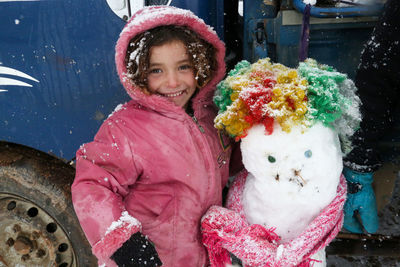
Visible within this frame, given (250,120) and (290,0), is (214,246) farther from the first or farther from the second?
(290,0)

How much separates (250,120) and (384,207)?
1.26 metres

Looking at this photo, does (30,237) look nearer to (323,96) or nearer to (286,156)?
(286,156)

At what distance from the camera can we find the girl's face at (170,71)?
59.7 inches

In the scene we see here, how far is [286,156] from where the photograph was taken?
52.7 inches

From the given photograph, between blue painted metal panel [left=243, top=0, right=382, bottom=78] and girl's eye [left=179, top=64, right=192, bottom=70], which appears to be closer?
girl's eye [left=179, top=64, right=192, bottom=70]

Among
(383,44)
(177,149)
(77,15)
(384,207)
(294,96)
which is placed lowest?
(384,207)

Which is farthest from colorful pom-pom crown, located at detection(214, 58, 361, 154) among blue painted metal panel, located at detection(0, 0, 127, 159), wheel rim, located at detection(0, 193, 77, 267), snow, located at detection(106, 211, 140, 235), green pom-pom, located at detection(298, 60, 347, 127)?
wheel rim, located at detection(0, 193, 77, 267)

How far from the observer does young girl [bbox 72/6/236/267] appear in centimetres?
139

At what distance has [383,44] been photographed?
1.46 metres

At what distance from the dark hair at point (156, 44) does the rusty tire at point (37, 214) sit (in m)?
0.86

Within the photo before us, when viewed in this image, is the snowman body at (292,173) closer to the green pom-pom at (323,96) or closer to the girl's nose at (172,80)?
the green pom-pom at (323,96)

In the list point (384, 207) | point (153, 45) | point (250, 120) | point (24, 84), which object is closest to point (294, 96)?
point (250, 120)

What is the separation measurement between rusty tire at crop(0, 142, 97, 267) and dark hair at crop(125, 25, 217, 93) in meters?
0.86

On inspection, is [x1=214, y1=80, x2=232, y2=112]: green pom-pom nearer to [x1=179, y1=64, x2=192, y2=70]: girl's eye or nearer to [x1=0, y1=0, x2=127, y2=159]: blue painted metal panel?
[x1=179, y1=64, x2=192, y2=70]: girl's eye
